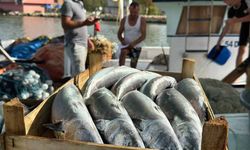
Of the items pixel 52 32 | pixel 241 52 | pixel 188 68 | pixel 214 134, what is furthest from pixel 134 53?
pixel 52 32

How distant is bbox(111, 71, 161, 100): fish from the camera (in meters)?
2.19

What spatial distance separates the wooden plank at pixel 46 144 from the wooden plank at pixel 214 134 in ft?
1.04

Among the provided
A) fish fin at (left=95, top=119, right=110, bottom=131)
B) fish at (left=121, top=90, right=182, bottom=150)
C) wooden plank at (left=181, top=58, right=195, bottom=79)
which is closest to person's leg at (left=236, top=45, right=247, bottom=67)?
wooden plank at (left=181, top=58, right=195, bottom=79)

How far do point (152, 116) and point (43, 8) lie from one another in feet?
286

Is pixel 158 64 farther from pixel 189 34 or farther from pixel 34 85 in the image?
pixel 34 85

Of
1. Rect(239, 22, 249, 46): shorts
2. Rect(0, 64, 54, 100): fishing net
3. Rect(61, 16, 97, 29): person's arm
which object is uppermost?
Rect(61, 16, 97, 29): person's arm

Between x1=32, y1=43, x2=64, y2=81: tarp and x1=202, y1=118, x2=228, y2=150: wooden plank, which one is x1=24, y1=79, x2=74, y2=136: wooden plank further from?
x1=32, y1=43, x2=64, y2=81: tarp

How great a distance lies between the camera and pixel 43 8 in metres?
85.0

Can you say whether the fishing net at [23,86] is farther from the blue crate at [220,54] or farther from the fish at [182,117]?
the fish at [182,117]

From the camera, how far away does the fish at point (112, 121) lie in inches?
65.7

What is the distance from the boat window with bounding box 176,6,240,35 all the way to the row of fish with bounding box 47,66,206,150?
5.53 m

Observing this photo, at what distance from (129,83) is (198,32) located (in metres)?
5.85

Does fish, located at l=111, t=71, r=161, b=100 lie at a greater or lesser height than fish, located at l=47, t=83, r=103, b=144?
greater

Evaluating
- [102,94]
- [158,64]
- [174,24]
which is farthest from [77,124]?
[158,64]
